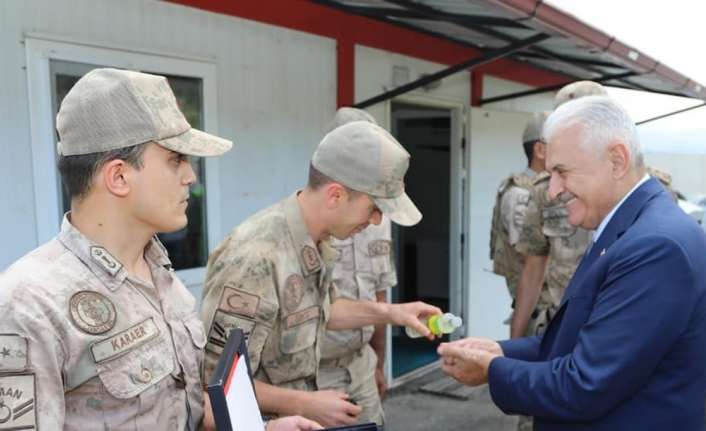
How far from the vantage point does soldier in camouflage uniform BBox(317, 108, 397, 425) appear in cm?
248

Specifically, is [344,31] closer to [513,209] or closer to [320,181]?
[513,209]

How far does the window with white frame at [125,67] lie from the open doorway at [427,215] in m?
3.99

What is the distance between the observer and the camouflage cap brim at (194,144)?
1.22 m

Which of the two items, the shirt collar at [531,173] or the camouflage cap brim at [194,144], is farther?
the shirt collar at [531,173]

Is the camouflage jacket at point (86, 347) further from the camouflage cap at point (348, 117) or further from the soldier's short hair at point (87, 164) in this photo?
the camouflage cap at point (348, 117)

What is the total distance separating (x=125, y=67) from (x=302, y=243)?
1620mm

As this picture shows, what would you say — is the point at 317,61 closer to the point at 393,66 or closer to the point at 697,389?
the point at 393,66

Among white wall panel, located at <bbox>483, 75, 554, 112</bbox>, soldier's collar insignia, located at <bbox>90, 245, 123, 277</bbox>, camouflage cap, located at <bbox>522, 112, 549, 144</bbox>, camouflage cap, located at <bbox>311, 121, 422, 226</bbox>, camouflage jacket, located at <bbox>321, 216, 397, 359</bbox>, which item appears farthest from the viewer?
white wall panel, located at <bbox>483, 75, 554, 112</bbox>

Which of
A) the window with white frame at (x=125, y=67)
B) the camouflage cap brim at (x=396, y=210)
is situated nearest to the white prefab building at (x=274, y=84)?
the window with white frame at (x=125, y=67)

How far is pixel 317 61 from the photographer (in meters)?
4.09

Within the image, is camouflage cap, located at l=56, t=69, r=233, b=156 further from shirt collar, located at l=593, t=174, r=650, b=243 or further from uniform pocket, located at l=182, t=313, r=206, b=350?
shirt collar, located at l=593, t=174, r=650, b=243

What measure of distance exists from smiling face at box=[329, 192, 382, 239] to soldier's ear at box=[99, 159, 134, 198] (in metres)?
0.85

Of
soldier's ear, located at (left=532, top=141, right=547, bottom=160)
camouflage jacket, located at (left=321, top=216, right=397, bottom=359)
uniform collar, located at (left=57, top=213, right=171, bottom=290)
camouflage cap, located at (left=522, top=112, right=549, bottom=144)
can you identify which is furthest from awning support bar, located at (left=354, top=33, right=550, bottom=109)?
uniform collar, located at (left=57, top=213, right=171, bottom=290)

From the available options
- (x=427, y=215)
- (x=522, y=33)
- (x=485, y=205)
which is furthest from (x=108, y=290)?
(x=427, y=215)
